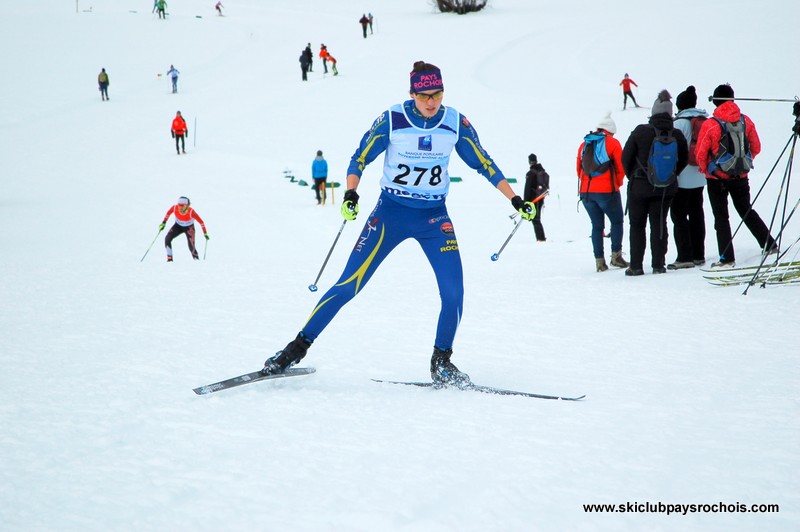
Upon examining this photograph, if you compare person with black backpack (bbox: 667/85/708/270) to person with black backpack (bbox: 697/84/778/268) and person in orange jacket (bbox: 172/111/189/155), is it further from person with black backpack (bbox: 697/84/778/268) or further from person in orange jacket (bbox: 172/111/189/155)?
person in orange jacket (bbox: 172/111/189/155)

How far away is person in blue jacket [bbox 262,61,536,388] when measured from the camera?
4273 millimetres

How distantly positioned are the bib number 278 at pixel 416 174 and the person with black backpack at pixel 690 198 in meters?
4.56

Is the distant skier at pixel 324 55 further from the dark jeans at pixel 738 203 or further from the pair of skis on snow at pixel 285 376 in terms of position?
the pair of skis on snow at pixel 285 376

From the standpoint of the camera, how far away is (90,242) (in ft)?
45.9

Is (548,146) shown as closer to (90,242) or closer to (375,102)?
(375,102)

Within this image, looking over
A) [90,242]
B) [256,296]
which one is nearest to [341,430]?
[256,296]

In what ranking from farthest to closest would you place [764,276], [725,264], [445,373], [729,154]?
[725,264], [729,154], [764,276], [445,373]

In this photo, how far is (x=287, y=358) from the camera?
4.38 meters

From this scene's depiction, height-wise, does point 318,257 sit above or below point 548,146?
below

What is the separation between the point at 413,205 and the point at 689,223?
523 centimetres

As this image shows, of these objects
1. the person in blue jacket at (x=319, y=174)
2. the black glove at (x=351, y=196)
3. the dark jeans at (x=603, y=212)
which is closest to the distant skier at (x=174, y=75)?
the person in blue jacket at (x=319, y=174)

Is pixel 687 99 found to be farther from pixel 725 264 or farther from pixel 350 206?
pixel 350 206

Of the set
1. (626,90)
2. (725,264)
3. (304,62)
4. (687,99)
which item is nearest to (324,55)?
(304,62)

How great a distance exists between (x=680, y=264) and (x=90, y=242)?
11.2m
